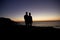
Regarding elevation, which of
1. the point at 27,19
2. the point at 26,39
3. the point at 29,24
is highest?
the point at 27,19

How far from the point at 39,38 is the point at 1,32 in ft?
5.35

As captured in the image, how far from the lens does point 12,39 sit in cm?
260

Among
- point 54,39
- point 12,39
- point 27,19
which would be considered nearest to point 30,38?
point 12,39

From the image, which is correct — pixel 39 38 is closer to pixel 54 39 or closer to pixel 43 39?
pixel 43 39

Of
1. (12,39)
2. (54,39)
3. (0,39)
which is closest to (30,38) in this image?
(12,39)

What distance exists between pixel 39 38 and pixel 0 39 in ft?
4.42

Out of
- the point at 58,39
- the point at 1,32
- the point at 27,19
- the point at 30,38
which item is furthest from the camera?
A: the point at 27,19

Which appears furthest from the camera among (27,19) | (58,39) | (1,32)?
(27,19)

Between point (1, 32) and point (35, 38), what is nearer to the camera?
point (35, 38)

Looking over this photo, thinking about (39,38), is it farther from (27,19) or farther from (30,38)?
(27,19)

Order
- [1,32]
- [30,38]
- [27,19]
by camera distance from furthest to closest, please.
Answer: [27,19] < [1,32] < [30,38]

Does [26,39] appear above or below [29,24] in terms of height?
below

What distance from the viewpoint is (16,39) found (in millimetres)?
2604

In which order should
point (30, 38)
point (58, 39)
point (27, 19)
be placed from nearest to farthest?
1. point (58, 39)
2. point (30, 38)
3. point (27, 19)
